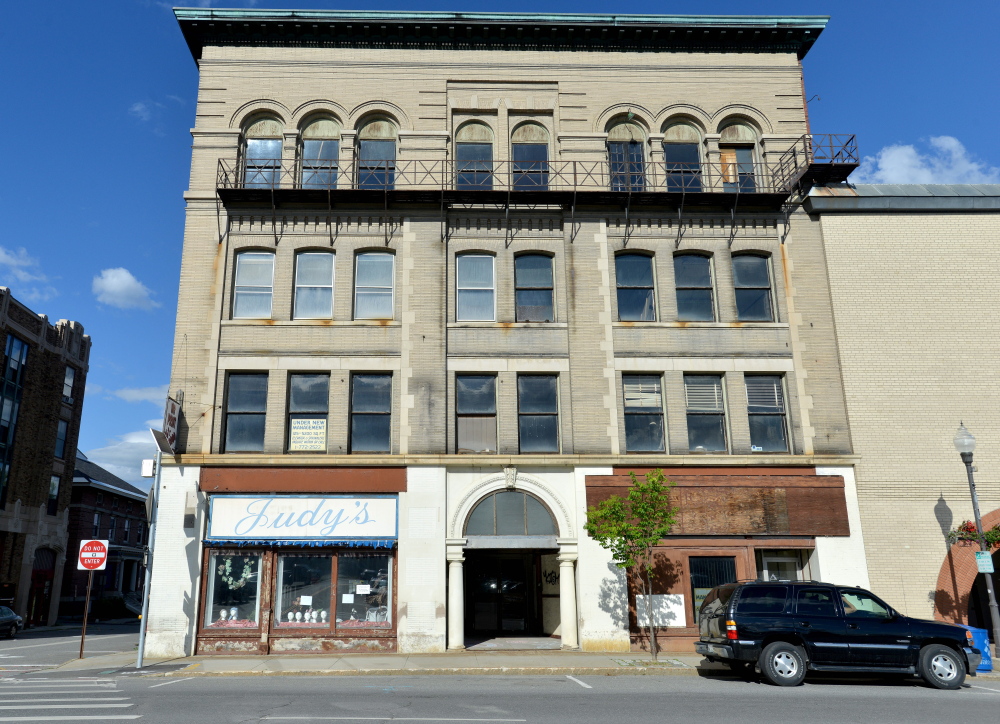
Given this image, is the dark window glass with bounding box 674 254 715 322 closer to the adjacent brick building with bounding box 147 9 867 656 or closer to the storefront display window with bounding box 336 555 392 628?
the adjacent brick building with bounding box 147 9 867 656

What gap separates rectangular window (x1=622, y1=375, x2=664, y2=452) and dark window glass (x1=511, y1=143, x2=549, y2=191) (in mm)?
6362

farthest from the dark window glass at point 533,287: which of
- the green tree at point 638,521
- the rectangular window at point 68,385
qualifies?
the rectangular window at point 68,385

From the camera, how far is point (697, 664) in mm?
15836

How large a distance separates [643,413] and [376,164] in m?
10.6

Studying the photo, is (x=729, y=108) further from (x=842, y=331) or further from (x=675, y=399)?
(x=675, y=399)

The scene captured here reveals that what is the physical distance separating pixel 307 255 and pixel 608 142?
958 centimetres

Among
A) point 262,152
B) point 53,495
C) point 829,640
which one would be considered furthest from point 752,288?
point 53,495

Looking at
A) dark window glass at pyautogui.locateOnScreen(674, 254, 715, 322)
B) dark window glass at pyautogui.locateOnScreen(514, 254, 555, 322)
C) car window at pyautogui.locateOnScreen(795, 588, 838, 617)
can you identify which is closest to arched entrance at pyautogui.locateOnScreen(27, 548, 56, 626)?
dark window glass at pyautogui.locateOnScreen(514, 254, 555, 322)

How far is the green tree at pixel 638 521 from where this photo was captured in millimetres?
16781

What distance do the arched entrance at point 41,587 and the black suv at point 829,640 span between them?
126 ft

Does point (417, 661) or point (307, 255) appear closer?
point (417, 661)

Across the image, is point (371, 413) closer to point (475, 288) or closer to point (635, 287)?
point (475, 288)

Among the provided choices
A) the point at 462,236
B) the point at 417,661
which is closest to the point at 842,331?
the point at 462,236

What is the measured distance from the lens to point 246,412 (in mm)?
19594
